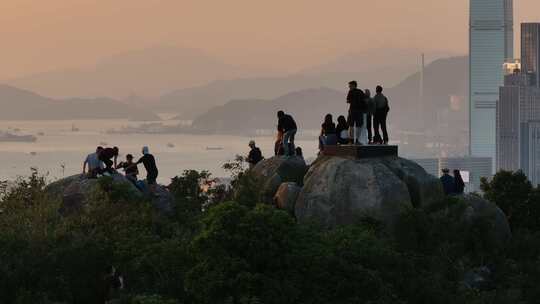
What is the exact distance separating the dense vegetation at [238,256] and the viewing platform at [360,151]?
2428 mm

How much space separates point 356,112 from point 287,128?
340 cm

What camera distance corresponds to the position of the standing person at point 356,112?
33625 millimetres

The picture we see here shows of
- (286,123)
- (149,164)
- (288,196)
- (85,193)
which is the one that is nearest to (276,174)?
(288,196)

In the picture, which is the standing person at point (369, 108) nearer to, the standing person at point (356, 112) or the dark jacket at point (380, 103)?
the dark jacket at point (380, 103)

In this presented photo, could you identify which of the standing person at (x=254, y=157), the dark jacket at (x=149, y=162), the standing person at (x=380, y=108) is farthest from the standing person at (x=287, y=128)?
the dark jacket at (x=149, y=162)

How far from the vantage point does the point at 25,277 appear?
28750 millimetres

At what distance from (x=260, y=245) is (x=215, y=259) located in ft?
3.71

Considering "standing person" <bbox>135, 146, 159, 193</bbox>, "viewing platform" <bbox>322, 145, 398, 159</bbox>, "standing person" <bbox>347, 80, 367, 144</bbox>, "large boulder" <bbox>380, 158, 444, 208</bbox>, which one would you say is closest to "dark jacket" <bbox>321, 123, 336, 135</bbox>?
"viewing platform" <bbox>322, 145, 398, 159</bbox>

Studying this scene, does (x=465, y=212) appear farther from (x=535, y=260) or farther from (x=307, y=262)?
(x=307, y=262)

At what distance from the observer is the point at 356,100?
33.7 meters

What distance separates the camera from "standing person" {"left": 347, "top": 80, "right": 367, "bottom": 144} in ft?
110

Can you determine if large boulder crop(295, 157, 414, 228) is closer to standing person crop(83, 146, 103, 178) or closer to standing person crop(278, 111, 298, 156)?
standing person crop(278, 111, 298, 156)

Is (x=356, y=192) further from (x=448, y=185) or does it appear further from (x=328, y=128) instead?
(x=448, y=185)

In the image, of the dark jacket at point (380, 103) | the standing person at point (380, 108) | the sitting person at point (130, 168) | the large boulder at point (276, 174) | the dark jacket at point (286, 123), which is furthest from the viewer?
the large boulder at point (276, 174)
